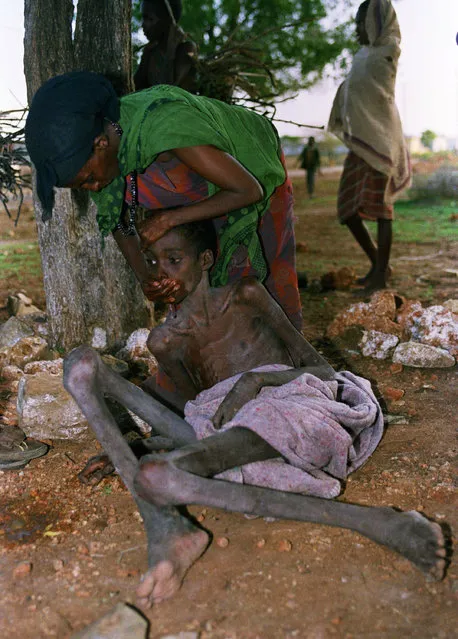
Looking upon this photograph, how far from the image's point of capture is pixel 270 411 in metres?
2.04

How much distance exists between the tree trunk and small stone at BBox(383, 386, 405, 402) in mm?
1575

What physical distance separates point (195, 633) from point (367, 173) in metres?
4.42

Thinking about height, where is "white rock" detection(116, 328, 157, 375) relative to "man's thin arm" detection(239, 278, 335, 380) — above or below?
below

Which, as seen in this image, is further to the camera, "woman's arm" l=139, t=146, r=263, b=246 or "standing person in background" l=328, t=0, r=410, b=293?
"standing person in background" l=328, t=0, r=410, b=293

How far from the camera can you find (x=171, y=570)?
167cm

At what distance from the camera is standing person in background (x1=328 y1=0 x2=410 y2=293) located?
5098 mm

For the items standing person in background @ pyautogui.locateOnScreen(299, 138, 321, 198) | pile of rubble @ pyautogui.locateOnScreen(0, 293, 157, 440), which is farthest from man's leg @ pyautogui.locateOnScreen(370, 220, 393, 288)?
standing person in background @ pyautogui.locateOnScreen(299, 138, 321, 198)

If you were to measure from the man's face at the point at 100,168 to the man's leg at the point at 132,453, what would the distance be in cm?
59

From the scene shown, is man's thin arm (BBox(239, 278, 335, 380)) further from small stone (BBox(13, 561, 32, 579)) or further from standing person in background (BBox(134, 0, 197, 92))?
standing person in background (BBox(134, 0, 197, 92))

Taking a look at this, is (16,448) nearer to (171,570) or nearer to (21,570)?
(21,570)

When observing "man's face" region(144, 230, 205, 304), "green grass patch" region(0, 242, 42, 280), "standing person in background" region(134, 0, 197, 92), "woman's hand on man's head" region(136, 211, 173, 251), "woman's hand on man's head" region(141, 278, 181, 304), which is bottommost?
"green grass patch" region(0, 242, 42, 280)

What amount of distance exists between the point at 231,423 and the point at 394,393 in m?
1.32

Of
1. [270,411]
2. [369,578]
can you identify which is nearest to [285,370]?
[270,411]

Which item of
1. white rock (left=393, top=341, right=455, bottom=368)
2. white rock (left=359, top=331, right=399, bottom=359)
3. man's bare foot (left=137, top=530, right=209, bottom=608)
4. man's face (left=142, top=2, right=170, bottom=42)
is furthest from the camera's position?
man's face (left=142, top=2, right=170, bottom=42)
